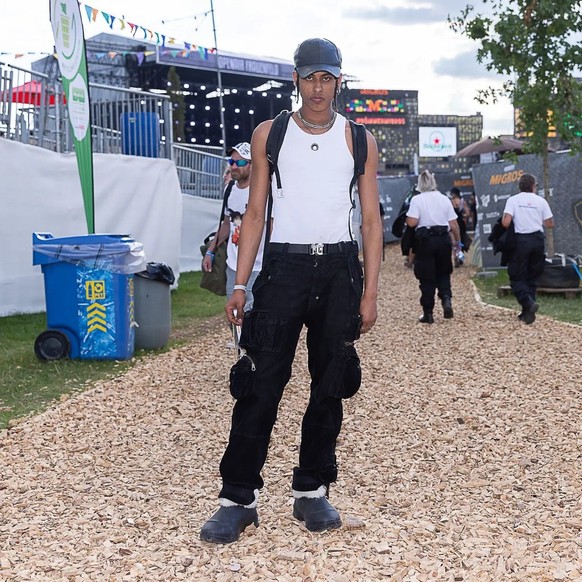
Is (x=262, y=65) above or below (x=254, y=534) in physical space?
above

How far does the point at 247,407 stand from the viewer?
3.98 m

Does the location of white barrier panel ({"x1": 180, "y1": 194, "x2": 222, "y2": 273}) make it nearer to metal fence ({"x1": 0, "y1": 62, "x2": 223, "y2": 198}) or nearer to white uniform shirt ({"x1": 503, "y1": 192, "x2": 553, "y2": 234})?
metal fence ({"x1": 0, "y1": 62, "x2": 223, "y2": 198})

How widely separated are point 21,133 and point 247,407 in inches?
378

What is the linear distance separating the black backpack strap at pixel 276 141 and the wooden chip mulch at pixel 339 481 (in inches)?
59.5

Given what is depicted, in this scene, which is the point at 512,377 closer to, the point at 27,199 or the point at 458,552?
the point at 458,552

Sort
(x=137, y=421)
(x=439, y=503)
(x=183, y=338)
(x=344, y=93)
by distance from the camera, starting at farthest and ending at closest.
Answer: (x=344, y=93) < (x=183, y=338) < (x=137, y=421) < (x=439, y=503)

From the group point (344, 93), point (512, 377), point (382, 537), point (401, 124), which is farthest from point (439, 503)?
point (401, 124)

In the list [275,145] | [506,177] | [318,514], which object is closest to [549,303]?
[506,177]

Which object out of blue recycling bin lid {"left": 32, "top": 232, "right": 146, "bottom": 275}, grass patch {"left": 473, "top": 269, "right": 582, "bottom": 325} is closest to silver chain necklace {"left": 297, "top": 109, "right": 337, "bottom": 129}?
blue recycling bin lid {"left": 32, "top": 232, "right": 146, "bottom": 275}

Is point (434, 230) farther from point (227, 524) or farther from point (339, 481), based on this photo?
point (227, 524)

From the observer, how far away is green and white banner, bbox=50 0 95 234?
34.6 ft

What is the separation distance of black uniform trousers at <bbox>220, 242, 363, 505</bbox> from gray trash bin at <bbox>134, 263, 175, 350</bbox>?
562cm

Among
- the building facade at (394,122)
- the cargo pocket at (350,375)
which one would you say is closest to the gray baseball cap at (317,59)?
the cargo pocket at (350,375)

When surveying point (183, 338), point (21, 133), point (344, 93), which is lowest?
point (183, 338)
